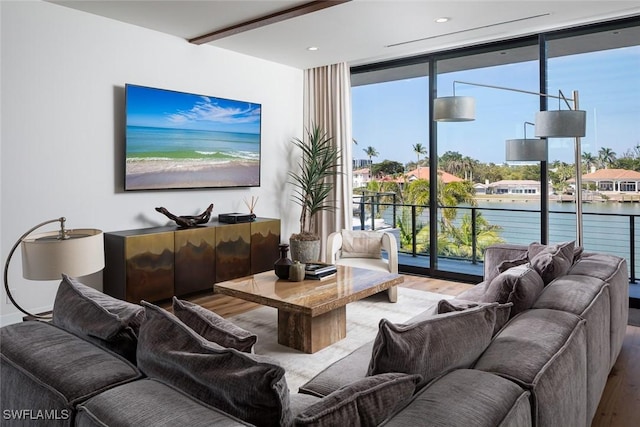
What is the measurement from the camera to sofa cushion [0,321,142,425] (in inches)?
48.7

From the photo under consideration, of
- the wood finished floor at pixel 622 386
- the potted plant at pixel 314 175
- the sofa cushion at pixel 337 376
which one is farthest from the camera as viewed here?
the potted plant at pixel 314 175

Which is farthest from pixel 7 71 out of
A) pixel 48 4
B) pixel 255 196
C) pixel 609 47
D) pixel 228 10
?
pixel 609 47

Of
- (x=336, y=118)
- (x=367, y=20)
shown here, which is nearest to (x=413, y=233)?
(x=336, y=118)

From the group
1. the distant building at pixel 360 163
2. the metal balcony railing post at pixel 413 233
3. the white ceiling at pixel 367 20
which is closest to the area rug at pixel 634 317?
the metal balcony railing post at pixel 413 233

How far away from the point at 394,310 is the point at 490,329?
259 cm

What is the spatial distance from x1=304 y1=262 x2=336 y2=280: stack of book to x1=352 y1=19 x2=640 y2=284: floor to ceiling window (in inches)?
71.6

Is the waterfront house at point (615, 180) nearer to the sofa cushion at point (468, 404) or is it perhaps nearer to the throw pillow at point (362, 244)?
the throw pillow at point (362, 244)

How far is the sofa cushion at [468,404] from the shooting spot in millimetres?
1063

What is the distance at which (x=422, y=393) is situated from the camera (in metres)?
1.21

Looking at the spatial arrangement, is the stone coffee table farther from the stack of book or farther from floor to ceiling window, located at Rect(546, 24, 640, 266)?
floor to ceiling window, located at Rect(546, 24, 640, 266)

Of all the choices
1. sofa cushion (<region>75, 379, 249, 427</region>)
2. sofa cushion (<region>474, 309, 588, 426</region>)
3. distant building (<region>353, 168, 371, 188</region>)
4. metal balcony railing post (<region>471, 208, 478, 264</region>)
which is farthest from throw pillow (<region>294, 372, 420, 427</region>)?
distant building (<region>353, 168, 371, 188</region>)

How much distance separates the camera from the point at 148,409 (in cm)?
108

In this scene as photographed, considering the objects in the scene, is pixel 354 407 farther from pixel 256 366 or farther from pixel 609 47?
pixel 609 47

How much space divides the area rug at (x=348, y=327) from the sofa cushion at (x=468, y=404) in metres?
1.59
